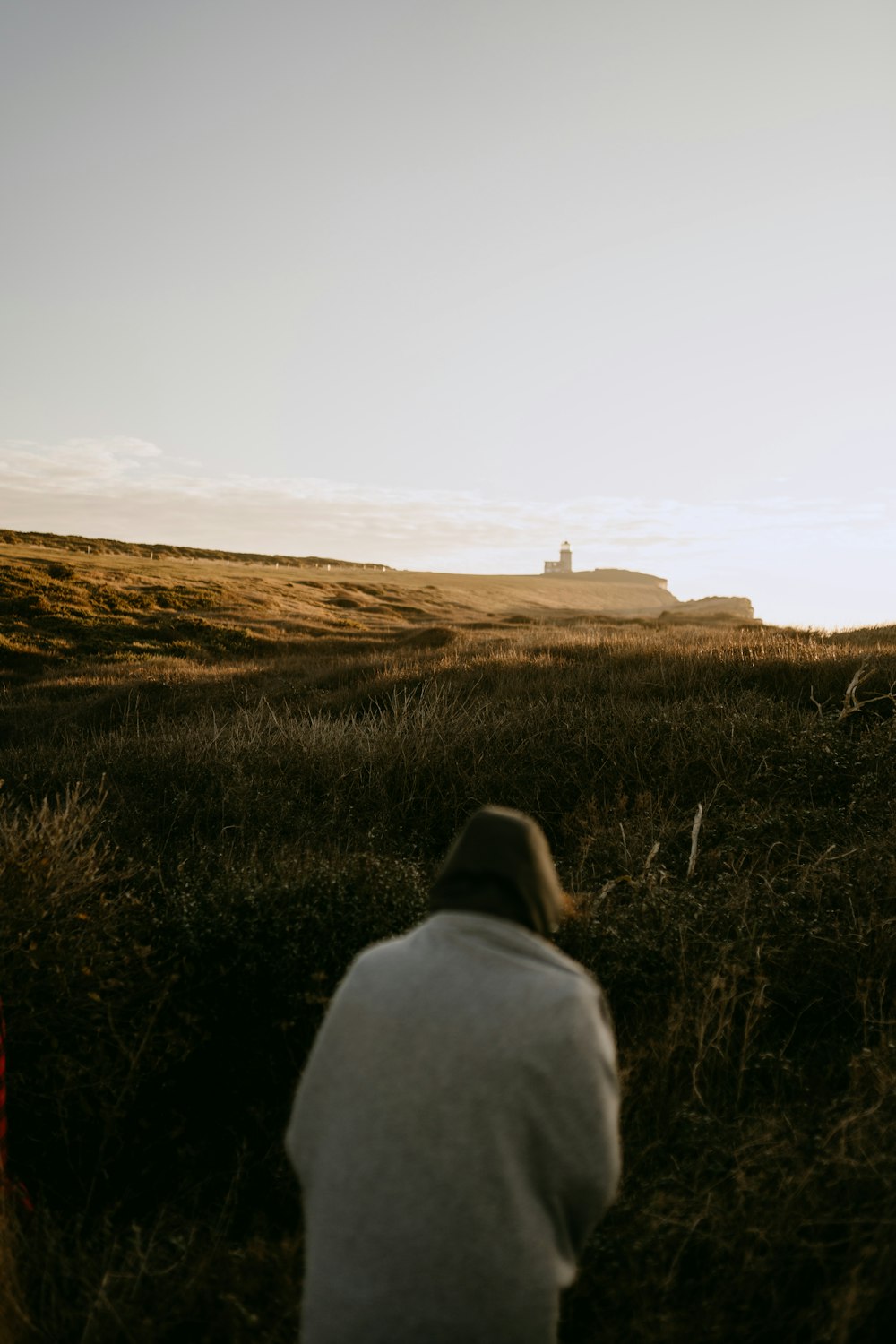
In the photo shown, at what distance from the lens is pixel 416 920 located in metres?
5.50

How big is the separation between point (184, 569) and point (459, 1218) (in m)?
53.2

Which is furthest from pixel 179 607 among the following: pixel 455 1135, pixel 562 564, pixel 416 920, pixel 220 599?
pixel 562 564

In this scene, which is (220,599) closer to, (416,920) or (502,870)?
(416,920)

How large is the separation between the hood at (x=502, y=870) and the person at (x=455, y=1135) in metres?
0.05

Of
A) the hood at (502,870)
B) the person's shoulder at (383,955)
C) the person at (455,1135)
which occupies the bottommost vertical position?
the person at (455,1135)

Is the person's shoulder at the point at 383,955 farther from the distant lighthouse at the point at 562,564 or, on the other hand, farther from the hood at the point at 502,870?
the distant lighthouse at the point at 562,564

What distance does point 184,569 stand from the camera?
170ft

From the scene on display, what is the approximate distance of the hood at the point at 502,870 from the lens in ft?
6.63

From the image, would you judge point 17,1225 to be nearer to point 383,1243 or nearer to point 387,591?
point 383,1243

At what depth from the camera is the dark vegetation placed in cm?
309

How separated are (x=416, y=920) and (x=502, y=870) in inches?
145

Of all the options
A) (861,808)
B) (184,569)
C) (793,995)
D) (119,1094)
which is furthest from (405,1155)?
(184,569)

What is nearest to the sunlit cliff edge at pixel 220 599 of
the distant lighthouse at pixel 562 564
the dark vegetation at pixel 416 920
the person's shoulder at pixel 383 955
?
the dark vegetation at pixel 416 920

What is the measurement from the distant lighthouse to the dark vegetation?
12235 cm
